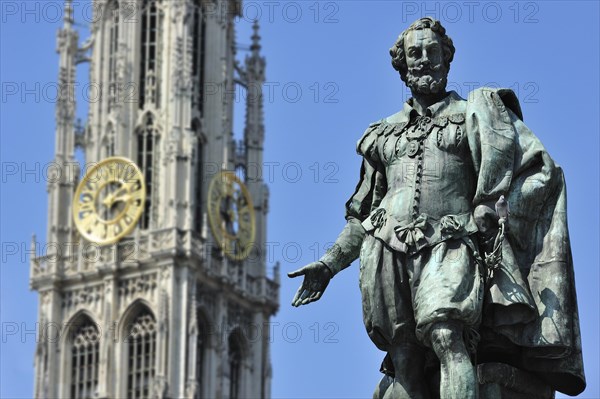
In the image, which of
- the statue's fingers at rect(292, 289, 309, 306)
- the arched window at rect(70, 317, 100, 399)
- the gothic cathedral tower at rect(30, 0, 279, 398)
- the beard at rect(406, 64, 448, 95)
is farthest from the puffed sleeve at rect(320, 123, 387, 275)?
the arched window at rect(70, 317, 100, 399)

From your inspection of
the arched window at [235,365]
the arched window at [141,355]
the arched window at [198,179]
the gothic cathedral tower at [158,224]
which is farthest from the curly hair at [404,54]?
the arched window at [235,365]

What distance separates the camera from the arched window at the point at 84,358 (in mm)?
81938

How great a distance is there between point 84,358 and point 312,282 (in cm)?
7313

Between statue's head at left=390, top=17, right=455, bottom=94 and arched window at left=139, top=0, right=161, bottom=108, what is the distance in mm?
75705

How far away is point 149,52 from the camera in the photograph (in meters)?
86.8

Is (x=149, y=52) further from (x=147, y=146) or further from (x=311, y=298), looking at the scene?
(x=311, y=298)

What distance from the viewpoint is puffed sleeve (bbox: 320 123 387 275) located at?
10.3m

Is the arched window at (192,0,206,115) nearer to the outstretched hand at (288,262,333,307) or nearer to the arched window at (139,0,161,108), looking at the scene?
the arched window at (139,0,161,108)

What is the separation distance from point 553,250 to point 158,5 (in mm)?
78403

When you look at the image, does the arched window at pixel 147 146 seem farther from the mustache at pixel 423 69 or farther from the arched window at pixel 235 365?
the mustache at pixel 423 69

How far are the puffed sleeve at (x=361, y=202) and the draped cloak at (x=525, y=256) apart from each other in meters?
0.09

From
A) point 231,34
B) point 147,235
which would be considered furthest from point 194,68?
point 147,235

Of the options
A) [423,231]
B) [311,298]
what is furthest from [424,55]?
[311,298]

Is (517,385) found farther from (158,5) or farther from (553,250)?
(158,5)
